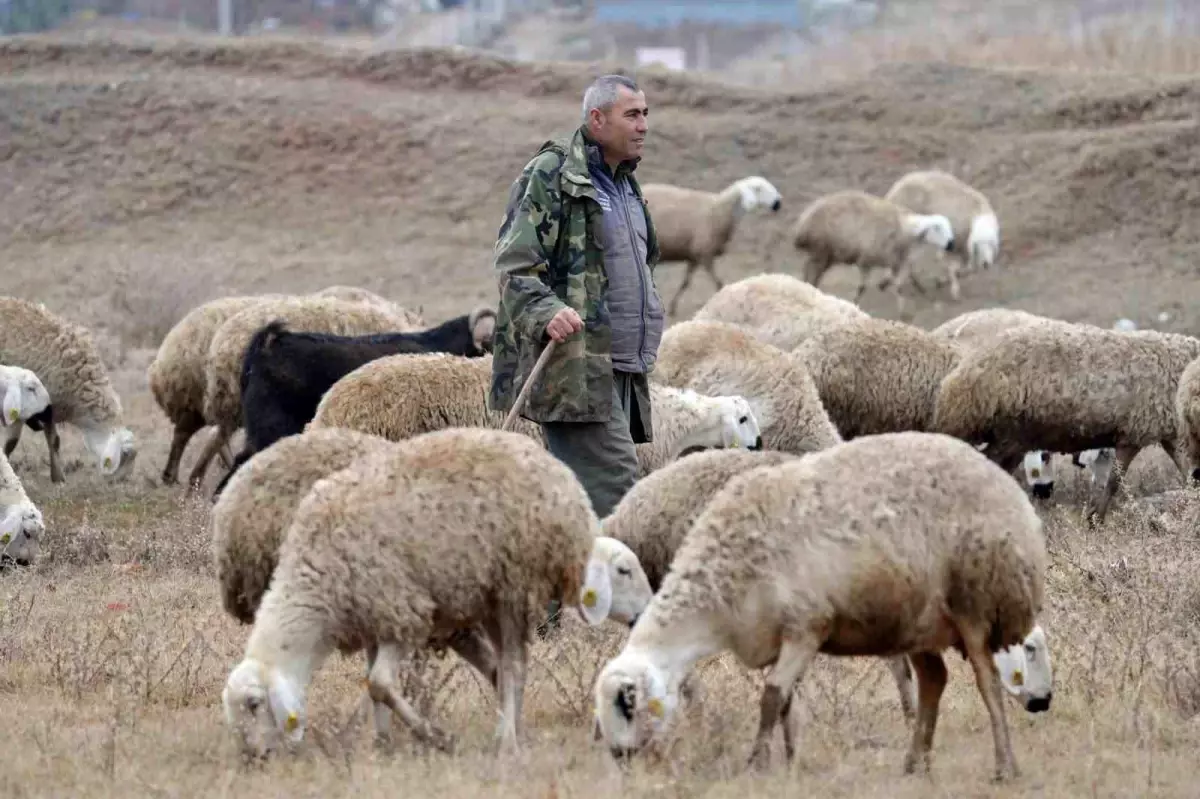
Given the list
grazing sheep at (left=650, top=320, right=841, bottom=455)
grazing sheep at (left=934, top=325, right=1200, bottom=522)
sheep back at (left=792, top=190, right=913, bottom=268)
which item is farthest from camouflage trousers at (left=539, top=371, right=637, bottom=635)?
sheep back at (left=792, top=190, right=913, bottom=268)

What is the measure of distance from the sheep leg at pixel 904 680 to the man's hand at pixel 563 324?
1.58m

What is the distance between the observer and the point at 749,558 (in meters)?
5.22

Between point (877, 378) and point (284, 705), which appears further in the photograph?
point (877, 378)

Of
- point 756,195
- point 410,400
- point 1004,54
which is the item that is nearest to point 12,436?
point 410,400

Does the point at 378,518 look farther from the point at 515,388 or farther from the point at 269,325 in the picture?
the point at 269,325

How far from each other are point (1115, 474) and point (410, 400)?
4.38 meters

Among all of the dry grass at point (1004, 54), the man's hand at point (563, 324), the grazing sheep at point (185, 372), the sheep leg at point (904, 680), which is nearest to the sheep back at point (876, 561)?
the sheep leg at point (904, 680)

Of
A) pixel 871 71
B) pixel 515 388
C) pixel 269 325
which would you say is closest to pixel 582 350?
pixel 515 388

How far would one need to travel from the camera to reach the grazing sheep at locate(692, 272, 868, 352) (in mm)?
12375

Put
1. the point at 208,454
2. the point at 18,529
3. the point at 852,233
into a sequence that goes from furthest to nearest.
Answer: the point at 852,233, the point at 208,454, the point at 18,529

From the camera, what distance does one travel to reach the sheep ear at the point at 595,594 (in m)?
5.65

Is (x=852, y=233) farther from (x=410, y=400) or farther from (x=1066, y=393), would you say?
(x=410, y=400)

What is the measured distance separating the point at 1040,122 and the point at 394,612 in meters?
22.5

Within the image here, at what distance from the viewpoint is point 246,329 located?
11.2 metres
